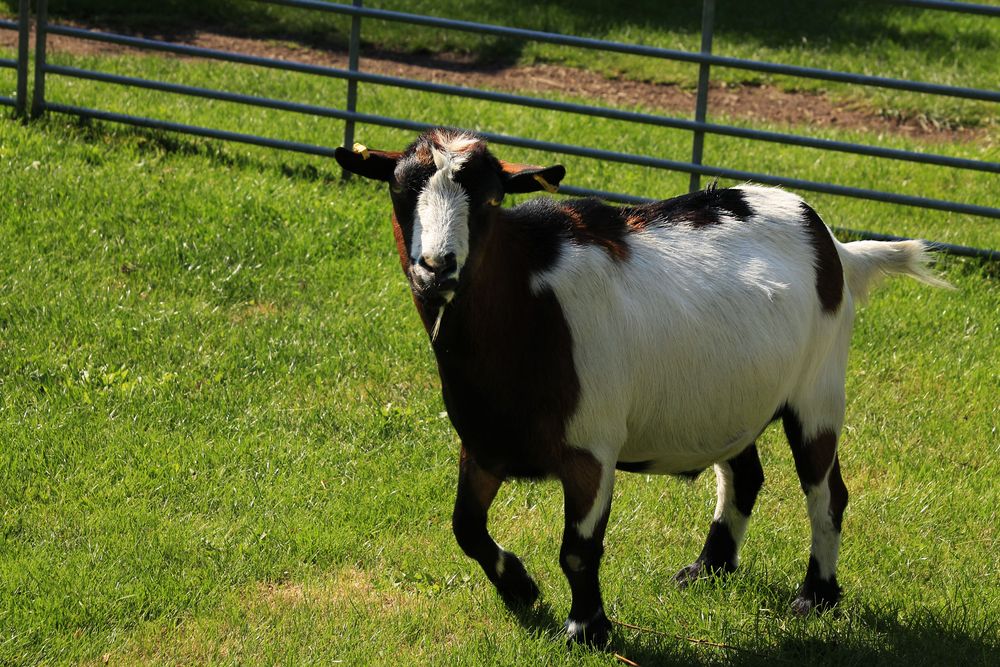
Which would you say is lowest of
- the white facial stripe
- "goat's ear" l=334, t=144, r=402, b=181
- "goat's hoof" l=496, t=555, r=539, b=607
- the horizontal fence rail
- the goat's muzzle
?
"goat's hoof" l=496, t=555, r=539, b=607

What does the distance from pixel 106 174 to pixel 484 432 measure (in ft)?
18.0

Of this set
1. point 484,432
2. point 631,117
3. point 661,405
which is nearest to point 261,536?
point 484,432

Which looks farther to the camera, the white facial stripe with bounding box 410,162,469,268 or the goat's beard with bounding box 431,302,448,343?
the goat's beard with bounding box 431,302,448,343

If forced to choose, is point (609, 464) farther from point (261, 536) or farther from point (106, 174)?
point (106, 174)

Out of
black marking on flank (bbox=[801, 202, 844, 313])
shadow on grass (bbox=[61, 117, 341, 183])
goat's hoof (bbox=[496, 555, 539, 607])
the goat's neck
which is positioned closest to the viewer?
the goat's neck

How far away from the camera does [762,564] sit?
18.9 feet

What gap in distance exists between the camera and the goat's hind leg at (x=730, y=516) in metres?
5.63

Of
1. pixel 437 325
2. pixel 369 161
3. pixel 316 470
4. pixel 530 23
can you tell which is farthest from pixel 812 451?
pixel 530 23

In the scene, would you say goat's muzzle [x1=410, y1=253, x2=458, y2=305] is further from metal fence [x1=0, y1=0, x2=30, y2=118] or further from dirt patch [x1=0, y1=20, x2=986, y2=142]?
dirt patch [x1=0, y1=20, x2=986, y2=142]

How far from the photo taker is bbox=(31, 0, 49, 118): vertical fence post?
33.4 ft

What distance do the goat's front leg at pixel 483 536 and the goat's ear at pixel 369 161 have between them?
1.14 m

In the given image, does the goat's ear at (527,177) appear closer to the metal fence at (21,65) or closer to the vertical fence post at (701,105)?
the vertical fence post at (701,105)

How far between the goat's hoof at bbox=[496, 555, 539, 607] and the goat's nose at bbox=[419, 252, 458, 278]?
1.49 meters

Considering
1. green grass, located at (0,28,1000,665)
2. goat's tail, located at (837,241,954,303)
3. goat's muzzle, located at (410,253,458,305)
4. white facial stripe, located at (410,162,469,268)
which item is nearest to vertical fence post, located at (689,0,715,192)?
green grass, located at (0,28,1000,665)
